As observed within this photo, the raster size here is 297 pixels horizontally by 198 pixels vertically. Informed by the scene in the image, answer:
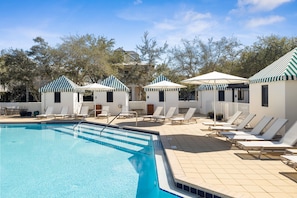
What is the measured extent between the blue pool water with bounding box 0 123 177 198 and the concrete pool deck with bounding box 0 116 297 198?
718mm

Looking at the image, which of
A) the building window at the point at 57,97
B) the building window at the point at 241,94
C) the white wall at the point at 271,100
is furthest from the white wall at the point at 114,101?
the white wall at the point at 271,100

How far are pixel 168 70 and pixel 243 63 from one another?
9.84 metres

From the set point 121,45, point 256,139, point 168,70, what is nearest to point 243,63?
point 168,70

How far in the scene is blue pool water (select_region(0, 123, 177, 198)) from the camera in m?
6.64

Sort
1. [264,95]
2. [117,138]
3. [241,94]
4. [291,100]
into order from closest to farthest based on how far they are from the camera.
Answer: [291,100] < [264,95] < [117,138] < [241,94]

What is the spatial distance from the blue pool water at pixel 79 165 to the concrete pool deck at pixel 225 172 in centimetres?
72

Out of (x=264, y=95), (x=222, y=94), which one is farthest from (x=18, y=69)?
(x=264, y=95)

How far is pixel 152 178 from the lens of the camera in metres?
7.16

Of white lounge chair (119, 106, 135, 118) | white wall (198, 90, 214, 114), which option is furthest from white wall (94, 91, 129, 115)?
white wall (198, 90, 214, 114)

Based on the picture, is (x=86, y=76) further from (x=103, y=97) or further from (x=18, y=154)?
(x=18, y=154)

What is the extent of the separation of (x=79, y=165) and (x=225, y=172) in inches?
196

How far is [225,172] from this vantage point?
20.2 feet

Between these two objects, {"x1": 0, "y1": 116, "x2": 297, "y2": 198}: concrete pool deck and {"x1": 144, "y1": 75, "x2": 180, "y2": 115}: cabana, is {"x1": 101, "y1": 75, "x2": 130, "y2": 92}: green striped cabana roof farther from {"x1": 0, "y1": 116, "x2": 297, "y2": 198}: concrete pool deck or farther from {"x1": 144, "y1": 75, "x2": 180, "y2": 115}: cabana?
{"x1": 0, "y1": 116, "x2": 297, "y2": 198}: concrete pool deck

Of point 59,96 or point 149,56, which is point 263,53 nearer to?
point 149,56
